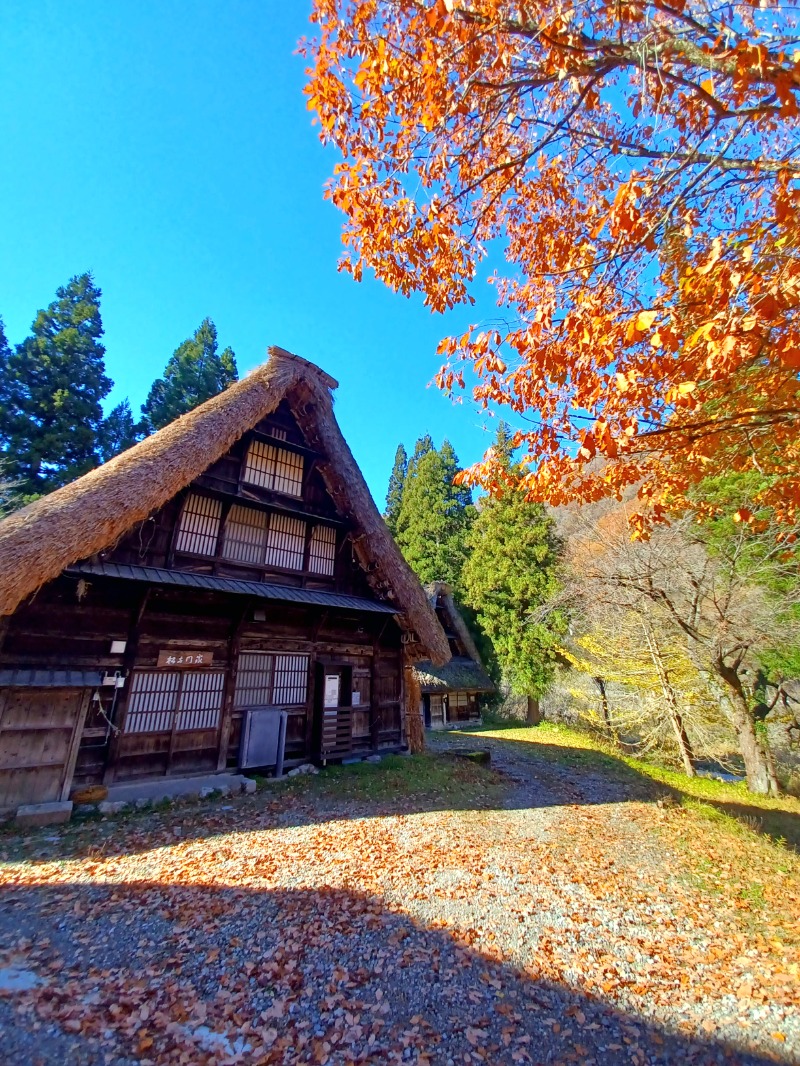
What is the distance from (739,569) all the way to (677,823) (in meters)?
6.98

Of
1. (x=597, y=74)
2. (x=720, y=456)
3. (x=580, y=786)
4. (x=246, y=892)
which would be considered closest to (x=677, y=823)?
(x=580, y=786)

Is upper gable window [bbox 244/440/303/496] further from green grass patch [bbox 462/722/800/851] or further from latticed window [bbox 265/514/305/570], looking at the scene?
green grass patch [bbox 462/722/800/851]

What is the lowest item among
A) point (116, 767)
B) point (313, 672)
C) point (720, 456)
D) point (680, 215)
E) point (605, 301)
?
point (116, 767)

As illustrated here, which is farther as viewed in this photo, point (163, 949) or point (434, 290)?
point (434, 290)

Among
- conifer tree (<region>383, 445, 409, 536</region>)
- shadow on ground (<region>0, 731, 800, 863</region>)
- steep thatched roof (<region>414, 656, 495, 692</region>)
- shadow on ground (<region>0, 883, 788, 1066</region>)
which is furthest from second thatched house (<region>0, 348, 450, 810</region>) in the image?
conifer tree (<region>383, 445, 409, 536</region>)

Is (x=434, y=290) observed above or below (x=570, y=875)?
above

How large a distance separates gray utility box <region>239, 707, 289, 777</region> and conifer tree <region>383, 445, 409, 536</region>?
2621 centimetres

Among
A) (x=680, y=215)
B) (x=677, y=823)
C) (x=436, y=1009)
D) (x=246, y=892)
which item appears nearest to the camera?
(x=436, y=1009)

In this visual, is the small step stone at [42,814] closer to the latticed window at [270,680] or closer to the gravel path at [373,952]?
the gravel path at [373,952]

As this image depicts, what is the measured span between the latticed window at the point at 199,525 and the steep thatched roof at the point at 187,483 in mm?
1197

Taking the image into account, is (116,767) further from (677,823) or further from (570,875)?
(677,823)

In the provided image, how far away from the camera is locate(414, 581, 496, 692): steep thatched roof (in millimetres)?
22125

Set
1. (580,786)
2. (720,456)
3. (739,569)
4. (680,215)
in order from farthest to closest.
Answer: (739,569), (580,786), (720,456), (680,215)

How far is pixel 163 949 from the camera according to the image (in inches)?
155
